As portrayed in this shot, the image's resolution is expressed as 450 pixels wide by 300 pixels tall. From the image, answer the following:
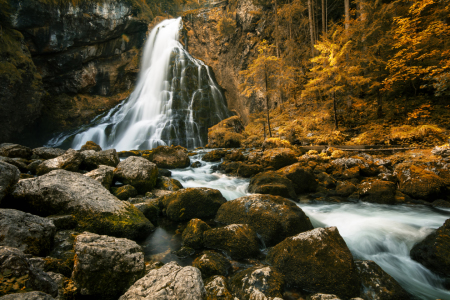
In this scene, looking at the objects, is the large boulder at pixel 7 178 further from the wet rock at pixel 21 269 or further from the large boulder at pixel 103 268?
the wet rock at pixel 21 269

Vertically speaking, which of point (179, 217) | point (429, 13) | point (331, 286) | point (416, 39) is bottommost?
point (331, 286)

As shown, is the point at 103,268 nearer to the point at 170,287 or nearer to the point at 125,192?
the point at 170,287

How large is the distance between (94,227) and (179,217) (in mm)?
2194

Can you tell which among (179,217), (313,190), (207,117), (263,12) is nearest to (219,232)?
(179,217)

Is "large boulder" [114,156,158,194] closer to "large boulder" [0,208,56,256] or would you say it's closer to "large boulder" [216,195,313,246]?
"large boulder" [216,195,313,246]

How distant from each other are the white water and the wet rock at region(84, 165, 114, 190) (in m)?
6.82

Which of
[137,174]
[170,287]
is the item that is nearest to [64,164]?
[137,174]

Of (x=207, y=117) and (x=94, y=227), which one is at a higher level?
(x=207, y=117)

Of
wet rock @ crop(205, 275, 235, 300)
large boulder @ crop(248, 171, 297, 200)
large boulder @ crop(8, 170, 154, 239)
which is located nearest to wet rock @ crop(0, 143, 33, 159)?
large boulder @ crop(8, 170, 154, 239)

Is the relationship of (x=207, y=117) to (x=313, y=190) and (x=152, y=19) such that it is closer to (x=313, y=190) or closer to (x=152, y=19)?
(x=313, y=190)

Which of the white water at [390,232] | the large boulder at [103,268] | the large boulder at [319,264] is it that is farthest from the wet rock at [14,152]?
the white water at [390,232]

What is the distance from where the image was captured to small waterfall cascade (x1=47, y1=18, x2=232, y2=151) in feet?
82.5

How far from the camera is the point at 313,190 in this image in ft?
26.7

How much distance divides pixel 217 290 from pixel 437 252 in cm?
415
